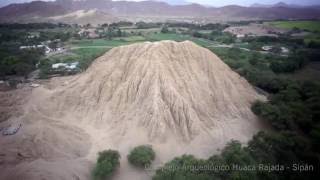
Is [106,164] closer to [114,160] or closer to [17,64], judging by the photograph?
[114,160]

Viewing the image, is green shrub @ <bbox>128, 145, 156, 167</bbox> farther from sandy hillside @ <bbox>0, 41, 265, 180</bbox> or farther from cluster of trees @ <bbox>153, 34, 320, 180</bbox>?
cluster of trees @ <bbox>153, 34, 320, 180</bbox>

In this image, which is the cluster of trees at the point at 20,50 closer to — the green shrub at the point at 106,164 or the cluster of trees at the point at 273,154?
the green shrub at the point at 106,164

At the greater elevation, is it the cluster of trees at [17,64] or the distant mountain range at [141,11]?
the distant mountain range at [141,11]

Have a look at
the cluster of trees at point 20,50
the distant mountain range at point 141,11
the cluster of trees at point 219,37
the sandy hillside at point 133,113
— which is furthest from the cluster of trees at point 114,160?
the distant mountain range at point 141,11

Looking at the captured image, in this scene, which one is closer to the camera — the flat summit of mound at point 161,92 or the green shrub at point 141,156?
the green shrub at point 141,156

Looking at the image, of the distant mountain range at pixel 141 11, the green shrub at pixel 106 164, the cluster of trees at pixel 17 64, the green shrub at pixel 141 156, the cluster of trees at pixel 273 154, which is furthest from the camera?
the distant mountain range at pixel 141 11

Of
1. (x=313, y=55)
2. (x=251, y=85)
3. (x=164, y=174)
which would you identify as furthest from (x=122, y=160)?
(x=313, y=55)

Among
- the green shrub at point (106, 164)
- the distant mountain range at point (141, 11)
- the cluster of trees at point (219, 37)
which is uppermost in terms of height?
the distant mountain range at point (141, 11)
